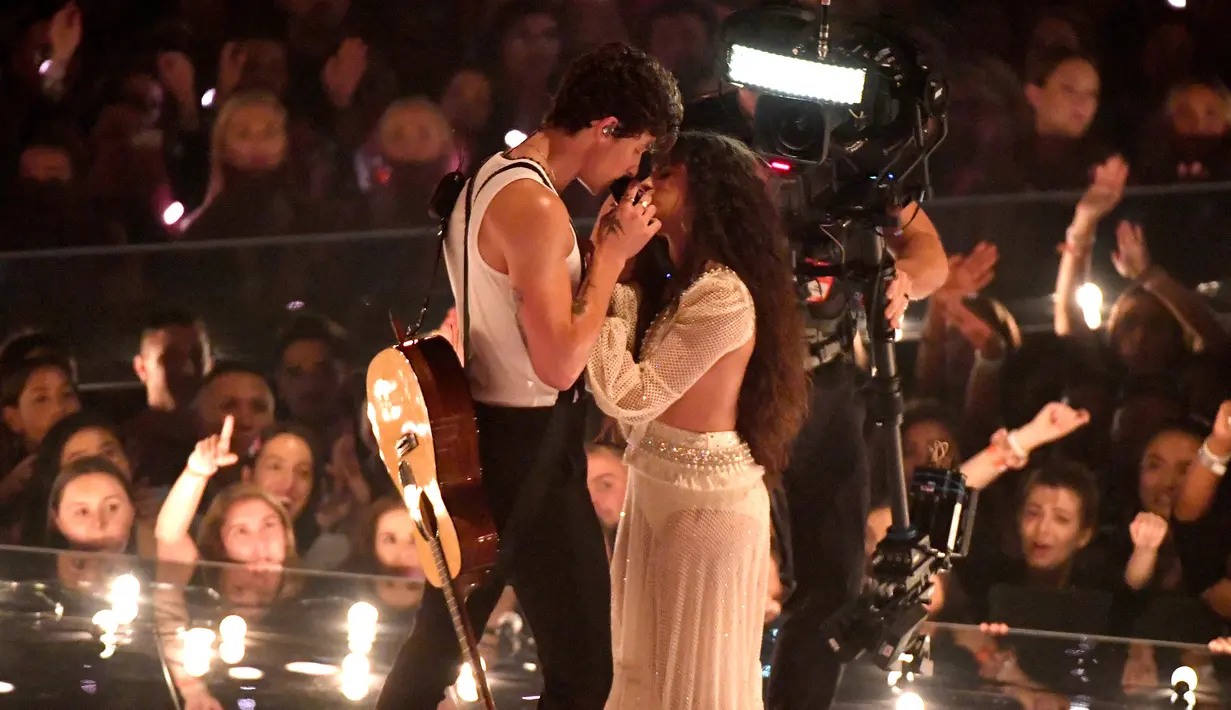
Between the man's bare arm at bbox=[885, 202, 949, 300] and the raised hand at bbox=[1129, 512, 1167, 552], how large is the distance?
118 centimetres

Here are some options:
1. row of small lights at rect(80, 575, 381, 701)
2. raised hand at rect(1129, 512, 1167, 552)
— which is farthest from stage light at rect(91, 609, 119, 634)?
raised hand at rect(1129, 512, 1167, 552)

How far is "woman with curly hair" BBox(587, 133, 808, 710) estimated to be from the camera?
79.9 inches

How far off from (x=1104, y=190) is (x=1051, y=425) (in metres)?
0.68

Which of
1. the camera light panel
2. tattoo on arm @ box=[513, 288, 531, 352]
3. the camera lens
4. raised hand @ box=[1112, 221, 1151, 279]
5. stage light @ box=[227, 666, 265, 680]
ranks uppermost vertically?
raised hand @ box=[1112, 221, 1151, 279]

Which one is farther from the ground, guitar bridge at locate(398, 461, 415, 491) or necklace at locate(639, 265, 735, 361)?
necklace at locate(639, 265, 735, 361)

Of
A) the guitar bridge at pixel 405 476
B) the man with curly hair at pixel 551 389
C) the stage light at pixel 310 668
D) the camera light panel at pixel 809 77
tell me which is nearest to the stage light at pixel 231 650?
the stage light at pixel 310 668

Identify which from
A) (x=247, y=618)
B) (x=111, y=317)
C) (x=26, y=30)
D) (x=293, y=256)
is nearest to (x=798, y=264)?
(x=247, y=618)

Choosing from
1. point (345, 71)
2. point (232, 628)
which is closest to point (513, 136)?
point (345, 71)

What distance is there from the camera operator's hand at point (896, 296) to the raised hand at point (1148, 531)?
144 cm

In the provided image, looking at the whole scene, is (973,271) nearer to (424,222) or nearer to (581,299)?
(424,222)

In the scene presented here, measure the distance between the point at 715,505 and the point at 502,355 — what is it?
0.42 metres

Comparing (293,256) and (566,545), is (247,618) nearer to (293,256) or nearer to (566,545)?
(293,256)

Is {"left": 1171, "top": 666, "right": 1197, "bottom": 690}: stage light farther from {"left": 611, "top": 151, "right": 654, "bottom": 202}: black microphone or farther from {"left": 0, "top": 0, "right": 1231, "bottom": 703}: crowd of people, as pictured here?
{"left": 611, "top": 151, "right": 654, "bottom": 202}: black microphone

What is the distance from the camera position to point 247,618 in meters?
3.56
